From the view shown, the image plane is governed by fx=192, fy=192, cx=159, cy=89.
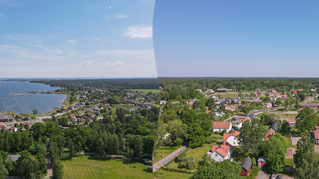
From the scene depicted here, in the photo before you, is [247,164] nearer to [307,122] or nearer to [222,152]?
[222,152]

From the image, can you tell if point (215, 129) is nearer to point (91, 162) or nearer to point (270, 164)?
point (270, 164)

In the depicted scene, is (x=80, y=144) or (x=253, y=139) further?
(x=80, y=144)

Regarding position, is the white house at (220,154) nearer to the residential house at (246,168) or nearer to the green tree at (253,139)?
the green tree at (253,139)

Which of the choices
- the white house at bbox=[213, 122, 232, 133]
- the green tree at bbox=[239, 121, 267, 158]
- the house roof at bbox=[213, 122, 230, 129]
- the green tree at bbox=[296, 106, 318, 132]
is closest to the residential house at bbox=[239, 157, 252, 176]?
the green tree at bbox=[239, 121, 267, 158]

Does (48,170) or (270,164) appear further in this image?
(48,170)

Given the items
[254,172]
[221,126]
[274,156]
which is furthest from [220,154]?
[221,126]

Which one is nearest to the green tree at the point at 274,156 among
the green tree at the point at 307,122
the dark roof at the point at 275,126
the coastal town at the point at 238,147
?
the coastal town at the point at 238,147

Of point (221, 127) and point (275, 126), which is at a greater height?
point (275, 126)

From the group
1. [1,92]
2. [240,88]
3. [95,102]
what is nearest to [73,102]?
[95,102]

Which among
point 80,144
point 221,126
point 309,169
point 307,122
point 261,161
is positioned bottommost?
point 80,144
